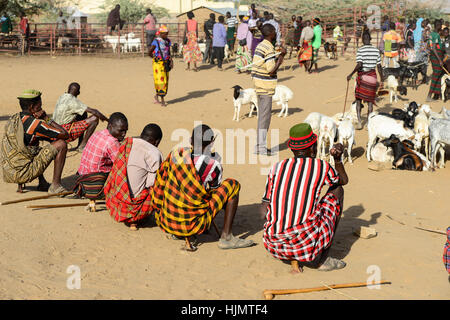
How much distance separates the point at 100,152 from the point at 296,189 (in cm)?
271

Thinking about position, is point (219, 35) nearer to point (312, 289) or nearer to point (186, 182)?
point (186, 182)

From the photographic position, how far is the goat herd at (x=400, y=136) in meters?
9.30

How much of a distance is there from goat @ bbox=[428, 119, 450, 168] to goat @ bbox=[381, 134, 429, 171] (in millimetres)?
237

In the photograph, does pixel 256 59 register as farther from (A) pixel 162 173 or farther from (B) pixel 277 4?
(B) pixel 277 4

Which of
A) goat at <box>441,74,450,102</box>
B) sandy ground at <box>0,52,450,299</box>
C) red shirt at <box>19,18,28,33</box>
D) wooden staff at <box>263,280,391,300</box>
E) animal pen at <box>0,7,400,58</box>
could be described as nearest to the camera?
wooden staff at <box>263,280,391,300</box>

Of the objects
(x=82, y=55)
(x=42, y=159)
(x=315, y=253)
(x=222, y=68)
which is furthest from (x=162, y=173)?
(x=82, y=55)

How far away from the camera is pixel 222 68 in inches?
805

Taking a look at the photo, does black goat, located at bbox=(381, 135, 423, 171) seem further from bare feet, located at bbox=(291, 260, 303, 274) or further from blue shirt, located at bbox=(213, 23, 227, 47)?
blue shirt, located at bbox=(213, 23, 227, 47)

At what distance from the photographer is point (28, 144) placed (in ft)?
23.7

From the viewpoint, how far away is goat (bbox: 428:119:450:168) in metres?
9.23

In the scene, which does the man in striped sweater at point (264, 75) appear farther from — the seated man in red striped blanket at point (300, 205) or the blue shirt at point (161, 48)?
the seated man in red striped blanket at point (300, 205)

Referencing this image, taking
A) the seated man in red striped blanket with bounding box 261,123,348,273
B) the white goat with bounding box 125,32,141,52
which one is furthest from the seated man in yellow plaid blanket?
→ the white goat with bounding box 125,32,141,52

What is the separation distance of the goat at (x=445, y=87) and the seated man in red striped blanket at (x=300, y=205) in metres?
10.8
